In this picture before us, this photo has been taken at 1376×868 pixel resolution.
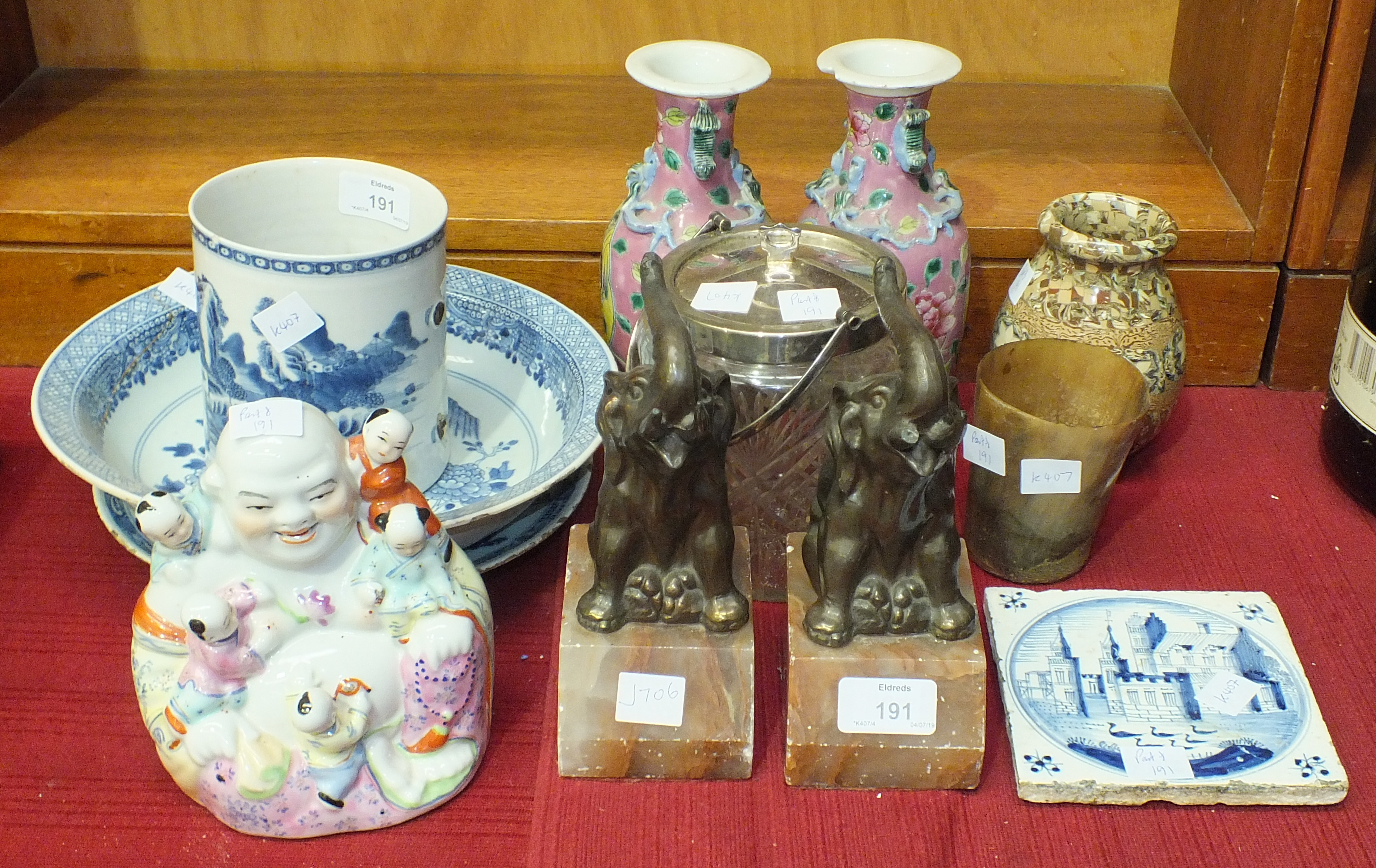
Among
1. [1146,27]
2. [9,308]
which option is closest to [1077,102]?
[1146,27]

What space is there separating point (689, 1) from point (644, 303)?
2.40ft

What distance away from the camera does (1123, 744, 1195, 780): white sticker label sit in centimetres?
82

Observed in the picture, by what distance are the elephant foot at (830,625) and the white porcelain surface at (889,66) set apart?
1.28ft

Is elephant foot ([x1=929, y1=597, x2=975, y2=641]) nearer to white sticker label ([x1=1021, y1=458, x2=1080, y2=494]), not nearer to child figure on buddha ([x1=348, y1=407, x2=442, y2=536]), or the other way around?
white sticker label ([x1=1021, y1=458, x2=1080, y2=494])

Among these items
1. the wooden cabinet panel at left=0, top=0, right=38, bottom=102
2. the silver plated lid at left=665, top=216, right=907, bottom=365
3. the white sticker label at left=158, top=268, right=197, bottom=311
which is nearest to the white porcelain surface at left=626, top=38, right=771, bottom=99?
the silver plated lid at left=665, top=216, right=907, bottom=365

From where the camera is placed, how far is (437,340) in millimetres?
896

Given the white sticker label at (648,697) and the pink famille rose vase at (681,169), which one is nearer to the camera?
the white sticker label at (648,697)

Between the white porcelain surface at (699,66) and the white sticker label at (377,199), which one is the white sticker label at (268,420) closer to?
the white sticker label at (377,199)

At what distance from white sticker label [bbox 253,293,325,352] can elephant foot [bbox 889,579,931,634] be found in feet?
1.30

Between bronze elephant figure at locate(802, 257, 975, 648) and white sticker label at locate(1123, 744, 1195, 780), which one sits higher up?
bronze elephant figure at locate(802, 257, 975, 648)

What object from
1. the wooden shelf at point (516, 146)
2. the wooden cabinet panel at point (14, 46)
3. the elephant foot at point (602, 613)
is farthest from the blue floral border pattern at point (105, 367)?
the wooden cabinet panel at point (14, 46)

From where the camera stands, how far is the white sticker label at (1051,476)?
906 mm

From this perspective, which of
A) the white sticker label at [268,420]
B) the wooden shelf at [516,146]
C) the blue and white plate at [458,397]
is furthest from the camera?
the wooden shelf at [516,146]

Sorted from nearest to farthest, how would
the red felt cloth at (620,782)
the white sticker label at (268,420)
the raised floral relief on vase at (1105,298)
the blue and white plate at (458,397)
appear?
the white sticker label at (268,420), the red felt cloth at (620,782), the blue and white plate at (458,397), the raised floral relief on vase at (1105,298)
